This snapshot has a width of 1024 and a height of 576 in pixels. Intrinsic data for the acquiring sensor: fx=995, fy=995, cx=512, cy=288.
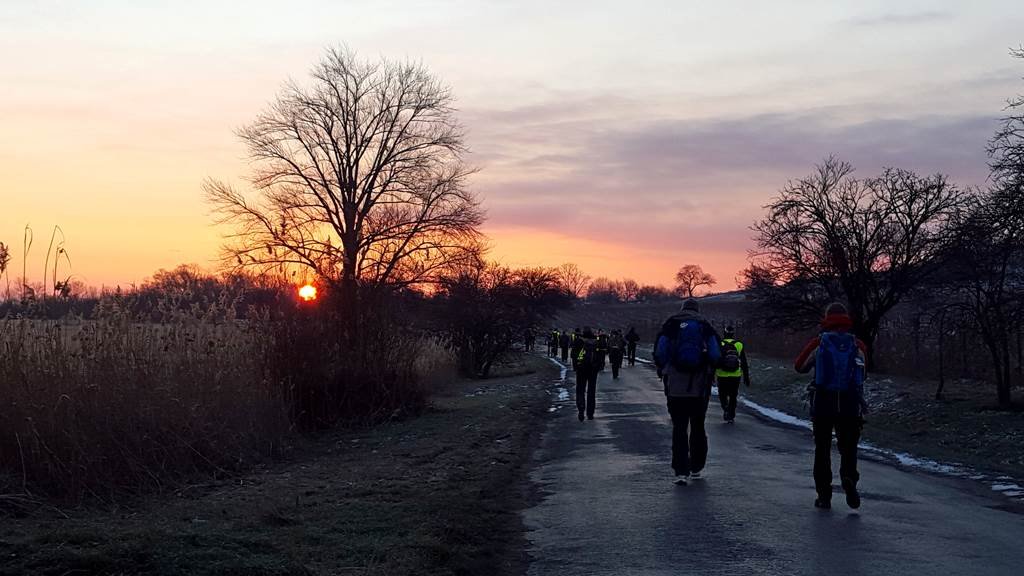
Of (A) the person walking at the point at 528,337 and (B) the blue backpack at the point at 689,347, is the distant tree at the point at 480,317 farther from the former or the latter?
(B) the blue backpack at the point at 689,347

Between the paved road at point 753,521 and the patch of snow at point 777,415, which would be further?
the patch of snow at point 777,415

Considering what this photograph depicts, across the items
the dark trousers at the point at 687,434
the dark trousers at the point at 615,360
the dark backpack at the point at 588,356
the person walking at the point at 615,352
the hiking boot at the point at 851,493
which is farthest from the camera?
the person walking at the point at 615,352

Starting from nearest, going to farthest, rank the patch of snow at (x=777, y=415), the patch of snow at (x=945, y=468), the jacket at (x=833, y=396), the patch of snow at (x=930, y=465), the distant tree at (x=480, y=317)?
the jacket at (x=833, y=396) → the patch of snow at (x=945, y=468) → the patch of snow at (x=930, y=465) → the patch of snow at (x=777, y=415) → the distant tree at (x=480, y=317)

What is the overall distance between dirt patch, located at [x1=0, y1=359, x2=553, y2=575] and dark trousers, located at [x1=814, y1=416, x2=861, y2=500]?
2.92m

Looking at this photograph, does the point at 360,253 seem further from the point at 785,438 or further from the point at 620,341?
the point at 785,438

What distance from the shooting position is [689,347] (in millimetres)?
11125

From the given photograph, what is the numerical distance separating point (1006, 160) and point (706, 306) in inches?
4823

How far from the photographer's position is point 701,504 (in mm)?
9633

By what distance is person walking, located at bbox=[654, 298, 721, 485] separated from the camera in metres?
11.1

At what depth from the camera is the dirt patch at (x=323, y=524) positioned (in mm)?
6480

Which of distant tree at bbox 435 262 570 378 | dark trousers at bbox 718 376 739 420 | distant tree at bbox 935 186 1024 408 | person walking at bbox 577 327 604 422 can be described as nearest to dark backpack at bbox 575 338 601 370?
person walking at bbox 577 327 604 422

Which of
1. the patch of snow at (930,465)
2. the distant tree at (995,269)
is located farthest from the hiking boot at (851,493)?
the distant tree at (995,269)

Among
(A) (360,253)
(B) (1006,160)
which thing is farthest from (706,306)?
(B) (1006,160)

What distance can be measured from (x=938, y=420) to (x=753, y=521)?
1361 centimetres
